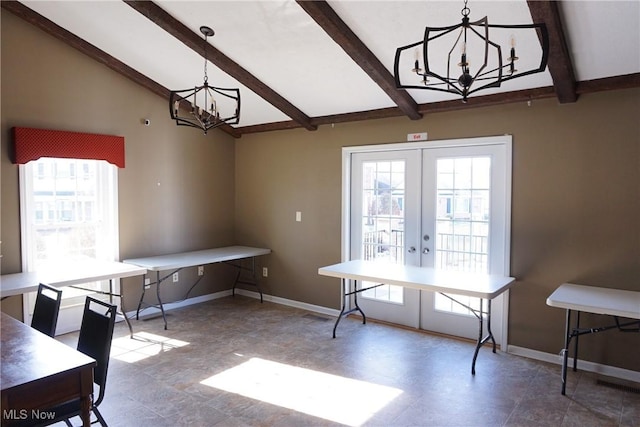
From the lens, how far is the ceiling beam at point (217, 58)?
11.1 feet

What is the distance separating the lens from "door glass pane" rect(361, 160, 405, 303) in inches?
181

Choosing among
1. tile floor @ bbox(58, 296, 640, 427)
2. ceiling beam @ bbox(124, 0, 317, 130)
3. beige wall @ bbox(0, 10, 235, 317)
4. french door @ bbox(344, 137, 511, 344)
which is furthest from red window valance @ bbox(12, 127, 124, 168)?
french door @ bbox(344, 137, 511, 344)

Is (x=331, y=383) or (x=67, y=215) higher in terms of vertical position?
(x=67, y=215)

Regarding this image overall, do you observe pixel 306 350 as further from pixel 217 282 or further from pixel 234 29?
pixel 234 29

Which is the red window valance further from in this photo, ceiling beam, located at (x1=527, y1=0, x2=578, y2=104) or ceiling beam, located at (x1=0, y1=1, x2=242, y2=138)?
ceiling beam, located at (x1=527, y1=0, x2=578, y2=104)

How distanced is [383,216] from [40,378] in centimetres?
356

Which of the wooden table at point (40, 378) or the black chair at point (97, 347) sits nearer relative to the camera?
the wooden table at point (40, 378)

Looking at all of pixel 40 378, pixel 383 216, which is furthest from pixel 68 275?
pixel 383 216

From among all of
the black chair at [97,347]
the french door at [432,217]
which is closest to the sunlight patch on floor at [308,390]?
the black chair at [97,347]

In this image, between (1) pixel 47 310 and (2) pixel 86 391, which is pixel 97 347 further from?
(1) pixel 47 310

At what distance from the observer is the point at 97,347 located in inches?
88.6

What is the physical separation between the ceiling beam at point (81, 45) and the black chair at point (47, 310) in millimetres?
Result: 2631

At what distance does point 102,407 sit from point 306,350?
1.68 metres

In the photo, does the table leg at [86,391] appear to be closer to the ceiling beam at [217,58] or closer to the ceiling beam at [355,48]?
the ceiling beam at [355,48]
